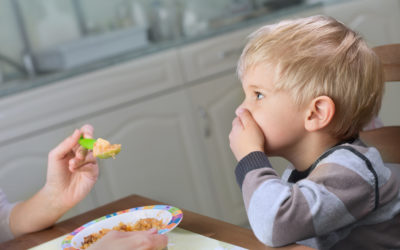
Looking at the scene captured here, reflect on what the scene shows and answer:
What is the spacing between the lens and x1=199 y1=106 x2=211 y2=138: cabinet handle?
255 centimetres

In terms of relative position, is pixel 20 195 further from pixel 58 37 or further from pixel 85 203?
pixel 58 37

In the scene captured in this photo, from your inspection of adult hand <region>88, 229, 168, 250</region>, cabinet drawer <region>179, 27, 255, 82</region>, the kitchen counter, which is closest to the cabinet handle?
cabinet drawer <region>179, 27, 255, 82</region>

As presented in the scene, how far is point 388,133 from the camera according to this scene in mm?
1184

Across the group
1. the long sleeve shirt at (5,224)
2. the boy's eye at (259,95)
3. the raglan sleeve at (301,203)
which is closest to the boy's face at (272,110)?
the boy's eye at (259,95)

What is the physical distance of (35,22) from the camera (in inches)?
116

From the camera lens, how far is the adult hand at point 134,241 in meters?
0.81

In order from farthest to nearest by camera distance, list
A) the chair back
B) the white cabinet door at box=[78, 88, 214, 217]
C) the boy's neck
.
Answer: the white cabinet door at box=[78, 88, 214, 217], the chair back, the boy's neck

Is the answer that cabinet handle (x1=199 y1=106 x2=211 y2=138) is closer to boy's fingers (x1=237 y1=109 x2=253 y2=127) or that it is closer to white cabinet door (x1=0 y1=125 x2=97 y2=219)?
white cabinet door (x1=0 y1=125 x2=97 y2=219)

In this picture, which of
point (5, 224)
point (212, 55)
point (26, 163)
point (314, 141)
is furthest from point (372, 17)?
point (5, 224)

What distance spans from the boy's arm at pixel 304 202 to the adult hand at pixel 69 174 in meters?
0.39

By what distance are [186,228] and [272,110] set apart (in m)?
0.25

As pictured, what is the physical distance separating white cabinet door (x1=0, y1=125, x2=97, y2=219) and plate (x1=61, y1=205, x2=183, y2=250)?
1253mm

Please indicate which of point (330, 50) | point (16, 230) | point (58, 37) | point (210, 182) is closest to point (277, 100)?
point (330, 50)

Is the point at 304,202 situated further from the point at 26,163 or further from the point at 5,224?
the point at 26,163
